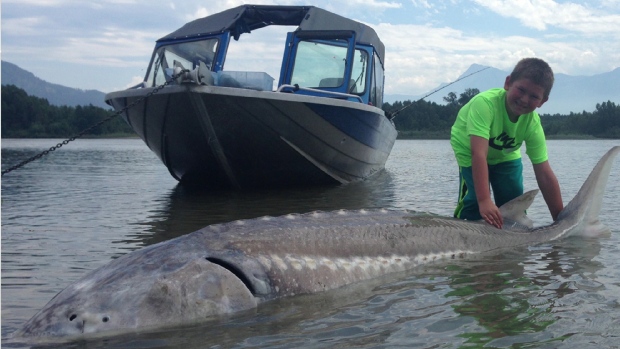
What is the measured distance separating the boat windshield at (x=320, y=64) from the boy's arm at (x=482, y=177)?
592 centimetres

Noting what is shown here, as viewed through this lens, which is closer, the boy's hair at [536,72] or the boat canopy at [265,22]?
the boy's hair at [536,72]

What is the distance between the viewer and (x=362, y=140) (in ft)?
34.0

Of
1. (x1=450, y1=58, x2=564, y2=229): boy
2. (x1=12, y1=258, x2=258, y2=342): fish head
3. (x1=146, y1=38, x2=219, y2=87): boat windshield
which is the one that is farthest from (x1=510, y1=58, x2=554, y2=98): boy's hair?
(x1=146, y1=38, x2=219, y2=87): boat windshield

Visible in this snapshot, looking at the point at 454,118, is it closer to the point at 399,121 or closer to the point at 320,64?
the point at 399,121

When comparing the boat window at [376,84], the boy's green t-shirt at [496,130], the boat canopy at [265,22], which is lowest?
the boy's green t-shirt at [496,130]

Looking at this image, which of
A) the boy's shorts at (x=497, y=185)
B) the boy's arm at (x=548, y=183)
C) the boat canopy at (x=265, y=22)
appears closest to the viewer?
the boy's arm at (x=548, y=183)

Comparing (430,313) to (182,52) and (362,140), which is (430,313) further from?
(182,52)

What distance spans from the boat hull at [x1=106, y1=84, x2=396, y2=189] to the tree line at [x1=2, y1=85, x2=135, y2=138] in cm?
5643

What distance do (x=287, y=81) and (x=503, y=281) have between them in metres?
7.03

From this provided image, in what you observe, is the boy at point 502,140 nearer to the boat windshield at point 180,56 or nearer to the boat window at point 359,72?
the boat window at point 359,72

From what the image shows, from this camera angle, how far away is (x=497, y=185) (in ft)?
17.1

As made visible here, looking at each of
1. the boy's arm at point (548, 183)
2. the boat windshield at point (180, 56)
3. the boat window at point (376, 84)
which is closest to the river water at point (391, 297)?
the boy's arm at point (548, 183)

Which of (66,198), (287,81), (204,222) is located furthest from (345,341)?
(287,81)

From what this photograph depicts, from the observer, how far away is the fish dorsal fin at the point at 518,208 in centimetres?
462
